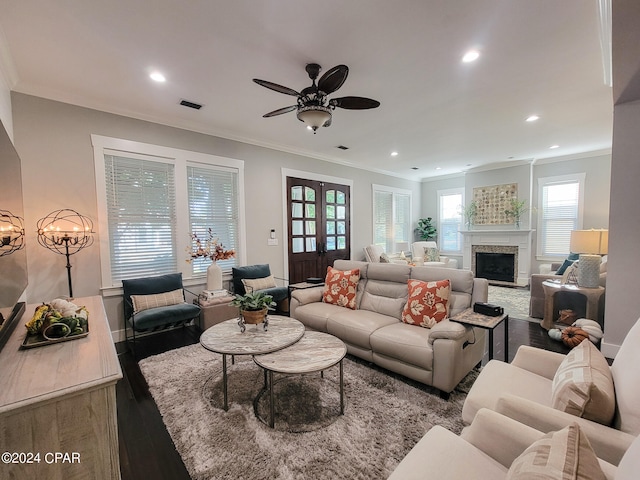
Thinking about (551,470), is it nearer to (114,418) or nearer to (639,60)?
(114,418)

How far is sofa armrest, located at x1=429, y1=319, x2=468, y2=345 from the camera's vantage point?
2.18m

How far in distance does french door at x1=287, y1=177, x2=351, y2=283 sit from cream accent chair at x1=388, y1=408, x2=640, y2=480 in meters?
4.30

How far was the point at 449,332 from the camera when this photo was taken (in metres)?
2.19

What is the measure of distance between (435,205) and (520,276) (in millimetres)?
2852

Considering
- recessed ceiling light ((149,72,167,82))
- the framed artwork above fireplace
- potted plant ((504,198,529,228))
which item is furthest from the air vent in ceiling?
potted plant ((504,198,529,228))

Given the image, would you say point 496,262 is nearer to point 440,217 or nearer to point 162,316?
point 440,217

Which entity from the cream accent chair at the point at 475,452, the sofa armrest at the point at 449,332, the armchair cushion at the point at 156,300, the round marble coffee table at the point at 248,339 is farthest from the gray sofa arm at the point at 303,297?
the cream accent chair at the point at 475,452

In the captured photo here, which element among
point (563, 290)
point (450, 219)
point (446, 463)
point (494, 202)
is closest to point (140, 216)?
point (446, 463)

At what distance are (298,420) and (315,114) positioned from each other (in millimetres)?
2442

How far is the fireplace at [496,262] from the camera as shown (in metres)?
6.75

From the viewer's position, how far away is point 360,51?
2.42 meters

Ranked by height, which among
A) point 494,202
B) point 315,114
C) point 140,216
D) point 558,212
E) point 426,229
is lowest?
point 426,229

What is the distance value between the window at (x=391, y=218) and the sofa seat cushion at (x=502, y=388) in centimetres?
539

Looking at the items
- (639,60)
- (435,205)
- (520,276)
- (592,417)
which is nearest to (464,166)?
(435,205)
